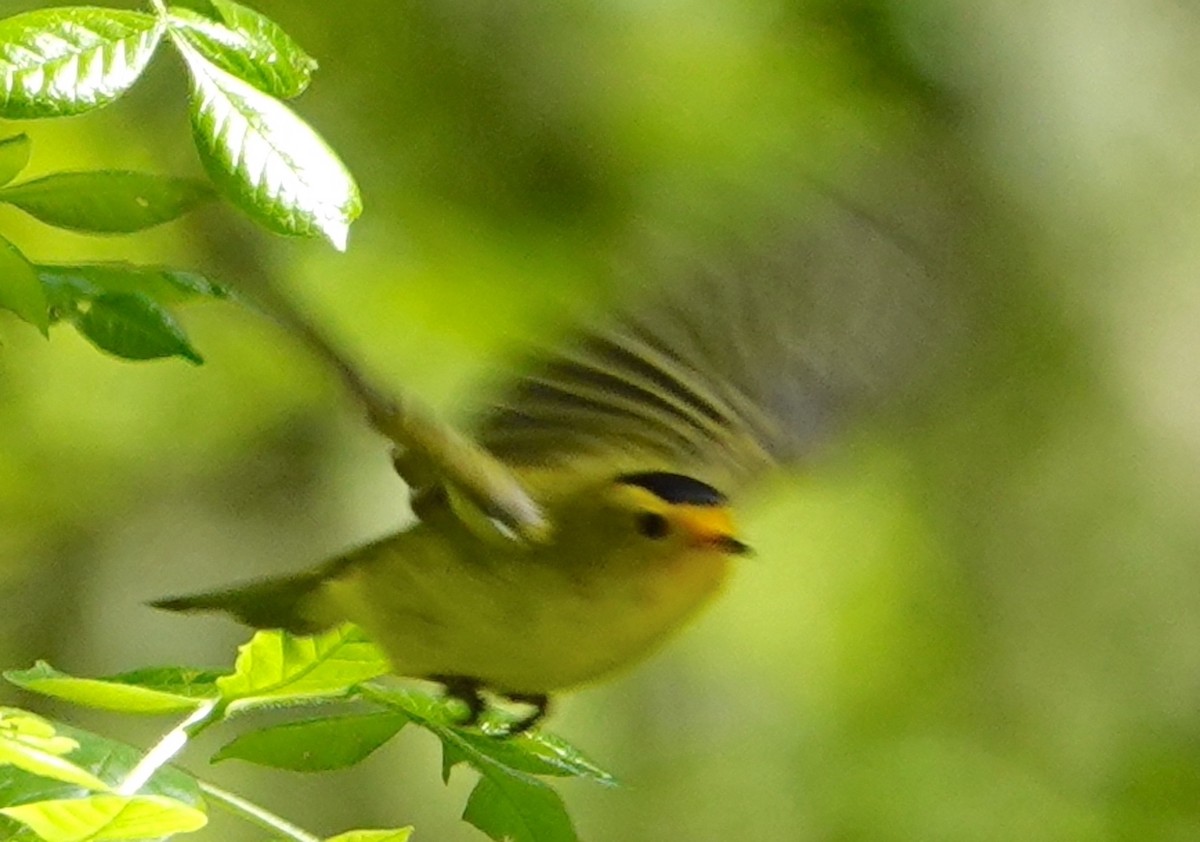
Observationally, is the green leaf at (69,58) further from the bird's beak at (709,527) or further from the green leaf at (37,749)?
the bird's beak at (709,527)

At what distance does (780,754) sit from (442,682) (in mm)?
1119

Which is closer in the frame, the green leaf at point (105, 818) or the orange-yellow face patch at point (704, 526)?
the green leaf at point (105, 818)

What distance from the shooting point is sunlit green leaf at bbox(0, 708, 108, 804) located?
43 cm

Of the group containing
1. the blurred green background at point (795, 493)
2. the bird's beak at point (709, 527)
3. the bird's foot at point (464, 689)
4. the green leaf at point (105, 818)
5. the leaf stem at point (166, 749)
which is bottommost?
the green leaf at point (105, 818)

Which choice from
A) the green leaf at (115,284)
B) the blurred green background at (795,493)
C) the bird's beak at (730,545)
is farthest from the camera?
the blurred green background at (795,493)

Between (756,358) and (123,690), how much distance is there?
0.37m

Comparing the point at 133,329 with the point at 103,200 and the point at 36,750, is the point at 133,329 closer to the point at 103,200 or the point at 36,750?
the point at 103,200

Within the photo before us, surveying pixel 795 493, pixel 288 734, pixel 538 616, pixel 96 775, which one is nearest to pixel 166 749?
pixel 96 775

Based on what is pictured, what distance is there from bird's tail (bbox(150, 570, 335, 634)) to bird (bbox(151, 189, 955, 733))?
1 cm

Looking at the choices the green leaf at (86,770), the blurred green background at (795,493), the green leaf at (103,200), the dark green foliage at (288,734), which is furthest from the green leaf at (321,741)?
the blurred green background at (795,493)

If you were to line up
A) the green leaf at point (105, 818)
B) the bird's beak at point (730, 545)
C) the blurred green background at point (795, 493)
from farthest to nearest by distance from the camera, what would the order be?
the blurred green background at point (795, 493) → the bird's beak at point (730, 545) → the green leaf at point (105, 818)

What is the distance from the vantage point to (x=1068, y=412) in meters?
2.02

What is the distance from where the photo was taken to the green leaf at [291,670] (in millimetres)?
600

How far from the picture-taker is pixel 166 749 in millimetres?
524
